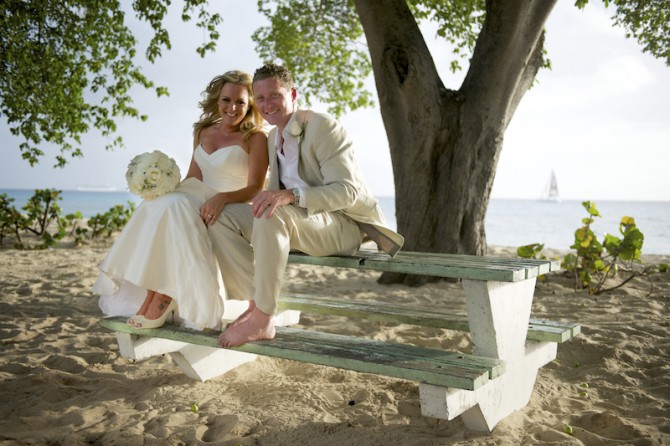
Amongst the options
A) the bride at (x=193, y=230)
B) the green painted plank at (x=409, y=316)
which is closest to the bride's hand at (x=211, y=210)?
the bride at (x=193, y=230)

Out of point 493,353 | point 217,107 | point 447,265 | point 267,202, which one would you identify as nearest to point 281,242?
point 267,202

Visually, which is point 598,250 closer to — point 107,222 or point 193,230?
point 193,230

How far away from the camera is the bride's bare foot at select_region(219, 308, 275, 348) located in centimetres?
288

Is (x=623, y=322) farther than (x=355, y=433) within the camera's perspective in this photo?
Yes

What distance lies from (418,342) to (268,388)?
4.31ft

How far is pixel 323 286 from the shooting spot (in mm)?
6605

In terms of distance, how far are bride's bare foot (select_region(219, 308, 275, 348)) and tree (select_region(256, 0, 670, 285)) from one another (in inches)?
139

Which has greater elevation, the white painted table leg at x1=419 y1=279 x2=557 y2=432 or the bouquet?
the bouquet

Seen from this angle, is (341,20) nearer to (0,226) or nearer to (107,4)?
(107,4)

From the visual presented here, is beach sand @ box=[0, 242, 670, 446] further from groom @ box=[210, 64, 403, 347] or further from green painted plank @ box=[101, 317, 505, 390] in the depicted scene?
groom @ box=[210, 64, 403, 347]

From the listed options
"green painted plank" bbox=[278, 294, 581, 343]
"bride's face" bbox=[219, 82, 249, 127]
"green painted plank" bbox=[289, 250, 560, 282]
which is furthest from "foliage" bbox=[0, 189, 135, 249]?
"green painted plank" bbox=[289, 250, 560, 282]

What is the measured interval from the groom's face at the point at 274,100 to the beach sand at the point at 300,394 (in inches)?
59.6

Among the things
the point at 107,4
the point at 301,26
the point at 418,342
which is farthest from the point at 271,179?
the point at 301,26

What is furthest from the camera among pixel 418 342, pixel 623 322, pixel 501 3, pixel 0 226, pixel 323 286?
pixel 0 226
